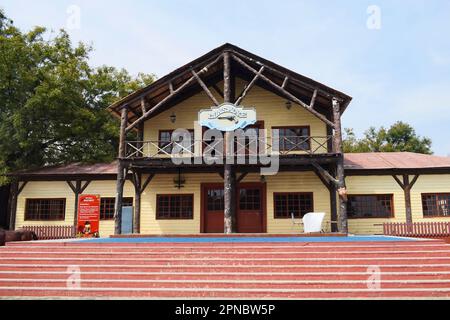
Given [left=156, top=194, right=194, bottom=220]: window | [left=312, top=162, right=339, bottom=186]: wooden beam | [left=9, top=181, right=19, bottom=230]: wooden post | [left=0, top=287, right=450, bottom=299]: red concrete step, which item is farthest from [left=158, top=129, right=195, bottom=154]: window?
[left=0, top=287, right=450, bottom=299]: red concrete step

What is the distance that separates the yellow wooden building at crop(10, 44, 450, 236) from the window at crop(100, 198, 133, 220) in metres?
0.04

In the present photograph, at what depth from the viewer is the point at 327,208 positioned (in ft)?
48.5

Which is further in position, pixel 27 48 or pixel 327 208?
pixel 27 48

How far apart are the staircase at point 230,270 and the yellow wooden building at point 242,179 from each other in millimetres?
5559

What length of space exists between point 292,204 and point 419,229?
4928 mm

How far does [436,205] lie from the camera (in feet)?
48.1

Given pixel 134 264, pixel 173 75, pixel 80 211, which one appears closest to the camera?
pixel 134 264

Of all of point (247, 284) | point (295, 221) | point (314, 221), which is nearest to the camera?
point (247, 284)

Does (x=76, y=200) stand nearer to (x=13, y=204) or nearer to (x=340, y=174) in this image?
(x=13, y=204)

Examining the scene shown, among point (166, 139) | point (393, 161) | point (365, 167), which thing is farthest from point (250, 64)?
point (393, 161)

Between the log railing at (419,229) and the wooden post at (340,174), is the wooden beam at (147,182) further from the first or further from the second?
the log railing at (419,229)

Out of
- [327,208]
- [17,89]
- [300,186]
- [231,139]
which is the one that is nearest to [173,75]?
[231,139]

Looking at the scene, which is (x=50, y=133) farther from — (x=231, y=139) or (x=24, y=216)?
(x=231, y=139)
